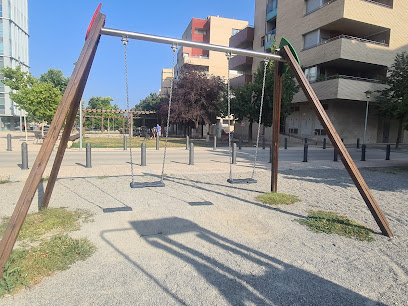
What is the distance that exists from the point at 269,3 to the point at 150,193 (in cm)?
3796

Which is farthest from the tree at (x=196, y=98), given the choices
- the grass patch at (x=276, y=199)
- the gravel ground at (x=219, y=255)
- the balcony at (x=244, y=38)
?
the gravel ground at (x=219, y=255)

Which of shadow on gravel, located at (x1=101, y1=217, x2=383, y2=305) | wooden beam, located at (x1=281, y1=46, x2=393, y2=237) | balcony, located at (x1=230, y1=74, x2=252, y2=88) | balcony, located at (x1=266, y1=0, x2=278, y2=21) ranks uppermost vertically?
balcony, located at (x1=266, y1=0, x2=278, y2=21)

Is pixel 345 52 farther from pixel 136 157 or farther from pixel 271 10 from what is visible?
pixel 136 157

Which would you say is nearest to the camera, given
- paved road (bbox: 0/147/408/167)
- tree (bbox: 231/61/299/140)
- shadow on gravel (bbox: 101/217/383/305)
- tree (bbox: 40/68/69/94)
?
shadow on gravel (bbox: 101/217/383/305)

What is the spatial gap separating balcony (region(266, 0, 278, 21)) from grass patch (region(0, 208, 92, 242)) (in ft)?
122

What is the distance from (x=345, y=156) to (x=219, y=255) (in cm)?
279

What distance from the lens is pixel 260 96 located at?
85.8 ft

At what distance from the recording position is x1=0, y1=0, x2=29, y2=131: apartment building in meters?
60.0

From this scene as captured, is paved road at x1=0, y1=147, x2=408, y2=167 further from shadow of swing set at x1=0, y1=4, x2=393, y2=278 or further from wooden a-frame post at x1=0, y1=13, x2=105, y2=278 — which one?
wooden a-frame post at x1=0, y1=13, x2=105, y2=278

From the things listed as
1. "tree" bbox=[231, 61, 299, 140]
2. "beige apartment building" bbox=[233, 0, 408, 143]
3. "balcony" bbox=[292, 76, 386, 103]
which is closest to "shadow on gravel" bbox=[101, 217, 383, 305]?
"tree" bbox=[231, 61, 299, 140]

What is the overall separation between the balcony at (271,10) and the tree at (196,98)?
11.2m

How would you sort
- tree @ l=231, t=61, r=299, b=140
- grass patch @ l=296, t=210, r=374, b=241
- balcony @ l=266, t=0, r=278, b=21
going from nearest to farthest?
grass patch @ l=296, t=210, r=374, b=241, tree @ l=231, t=61, r=299, b=140, balcony @ l=266, t=0, r=278, b=21

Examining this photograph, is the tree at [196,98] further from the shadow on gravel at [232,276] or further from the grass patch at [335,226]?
the shadow on gravel at [232,276]

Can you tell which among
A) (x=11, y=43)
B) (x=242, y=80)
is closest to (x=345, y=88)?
(x=242, y=80)
